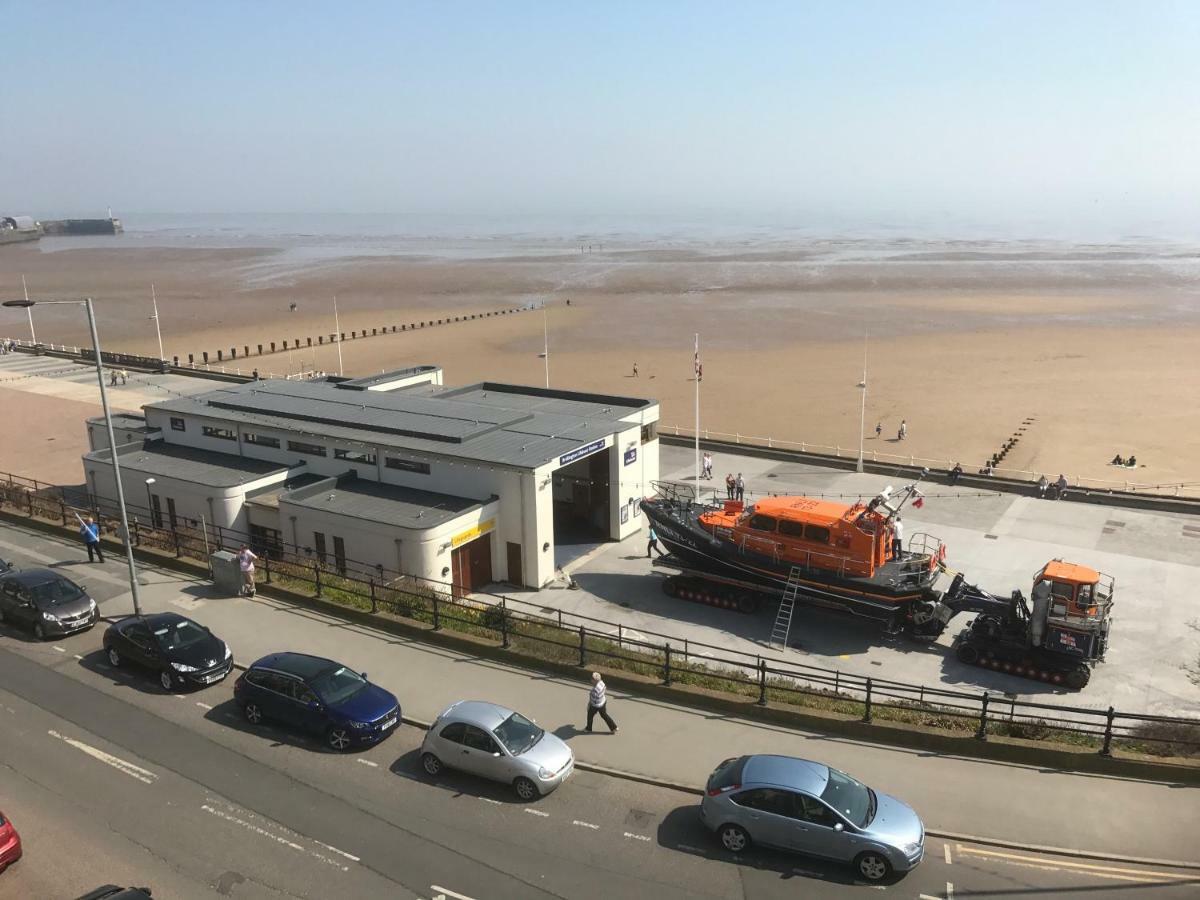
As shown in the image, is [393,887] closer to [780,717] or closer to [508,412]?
[780,717]

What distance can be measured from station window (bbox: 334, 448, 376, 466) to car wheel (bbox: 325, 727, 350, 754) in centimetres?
1449

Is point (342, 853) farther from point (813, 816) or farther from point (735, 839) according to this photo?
point (813, 816)

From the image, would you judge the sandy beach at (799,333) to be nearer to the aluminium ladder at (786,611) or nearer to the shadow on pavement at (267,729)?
the aluminium ladder at (786,611)

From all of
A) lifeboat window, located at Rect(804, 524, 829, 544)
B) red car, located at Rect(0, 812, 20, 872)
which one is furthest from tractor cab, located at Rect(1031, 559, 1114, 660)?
red car, located at Rect(0, 812, 20, 872)

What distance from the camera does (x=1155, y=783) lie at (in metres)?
13.8

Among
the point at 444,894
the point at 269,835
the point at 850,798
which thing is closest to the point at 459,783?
the point at 444,894

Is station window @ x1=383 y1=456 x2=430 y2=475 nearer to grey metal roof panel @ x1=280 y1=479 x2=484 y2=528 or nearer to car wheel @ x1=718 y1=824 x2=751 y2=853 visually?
grey metal roof panel @ x1=280 y1=479 x2=484 y2=528

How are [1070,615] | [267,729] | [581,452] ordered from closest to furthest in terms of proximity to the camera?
[267,729] → [1070,615] → [581,452]

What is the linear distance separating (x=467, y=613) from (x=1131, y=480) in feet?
101

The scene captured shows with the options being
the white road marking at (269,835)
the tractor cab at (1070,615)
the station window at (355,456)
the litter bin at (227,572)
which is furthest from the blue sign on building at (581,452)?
the white road marking at (269,835)

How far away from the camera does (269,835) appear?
12.6 meters

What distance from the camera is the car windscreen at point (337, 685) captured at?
48.9 feet

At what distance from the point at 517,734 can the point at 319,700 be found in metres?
3.54

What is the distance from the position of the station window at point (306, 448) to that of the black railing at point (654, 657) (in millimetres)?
3324
